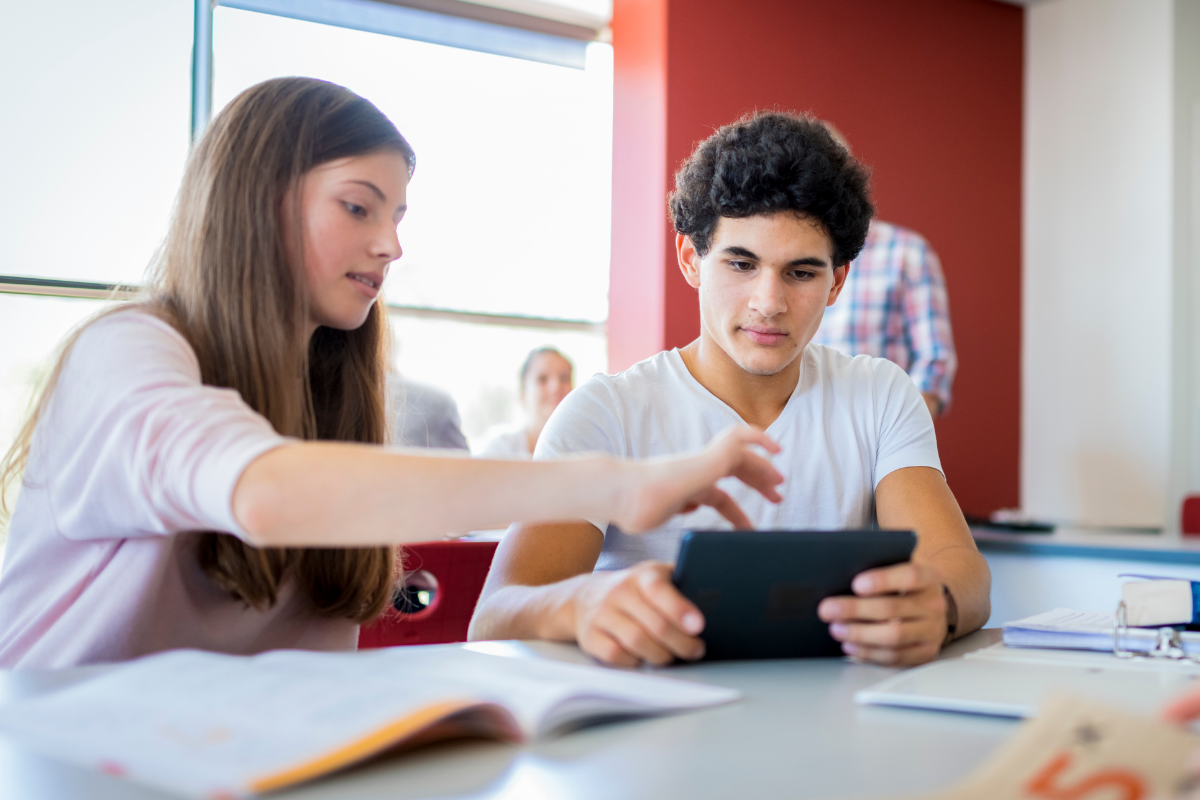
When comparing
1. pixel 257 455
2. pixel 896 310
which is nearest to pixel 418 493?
pixel 257 455

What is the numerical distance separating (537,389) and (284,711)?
389 cm

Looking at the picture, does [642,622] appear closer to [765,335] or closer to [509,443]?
[765,335]

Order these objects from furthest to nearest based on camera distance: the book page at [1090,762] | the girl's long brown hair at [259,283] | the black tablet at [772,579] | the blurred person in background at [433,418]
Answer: the blurred person in background at [433,418] < the girl's long brown hair at [259,283] < the black tablet at [772,579] < the book page at [1090,762]

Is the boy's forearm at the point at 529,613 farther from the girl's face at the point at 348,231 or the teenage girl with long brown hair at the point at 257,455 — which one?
the girl's face at the point at 348,231

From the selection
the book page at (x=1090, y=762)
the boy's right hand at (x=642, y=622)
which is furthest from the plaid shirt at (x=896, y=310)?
the book page at (x=1090, y=762)

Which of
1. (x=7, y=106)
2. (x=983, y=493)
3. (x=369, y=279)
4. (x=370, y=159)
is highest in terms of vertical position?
(x=7, y=106)

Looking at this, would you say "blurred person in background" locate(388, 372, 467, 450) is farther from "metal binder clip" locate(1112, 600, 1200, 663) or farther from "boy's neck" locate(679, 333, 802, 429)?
"metal binder clip" locate(1112, 600, 1200, 663)

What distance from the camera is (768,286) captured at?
5.04ft

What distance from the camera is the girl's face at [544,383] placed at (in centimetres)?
452

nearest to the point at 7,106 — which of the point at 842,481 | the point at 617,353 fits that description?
the point at 617,353

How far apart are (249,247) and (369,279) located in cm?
17

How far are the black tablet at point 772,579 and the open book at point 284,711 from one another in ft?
0.44

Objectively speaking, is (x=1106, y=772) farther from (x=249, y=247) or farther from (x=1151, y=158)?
(x=1151, y=158)

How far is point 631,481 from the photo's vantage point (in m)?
0.87
